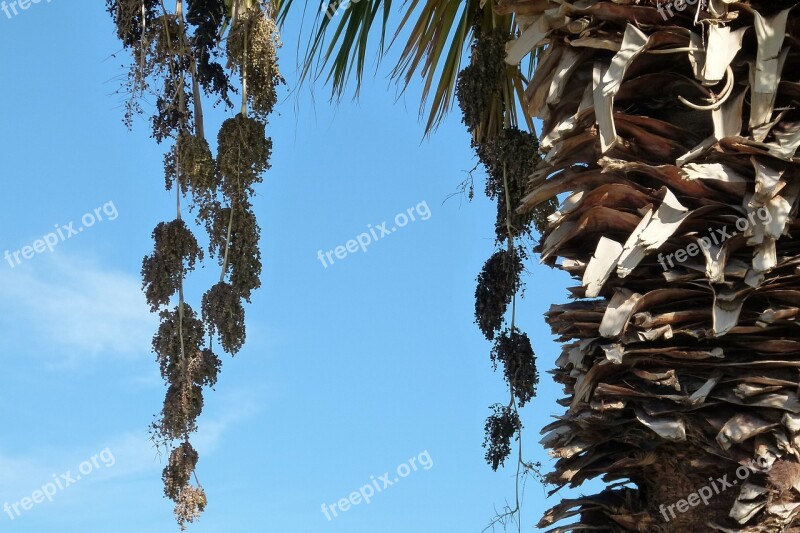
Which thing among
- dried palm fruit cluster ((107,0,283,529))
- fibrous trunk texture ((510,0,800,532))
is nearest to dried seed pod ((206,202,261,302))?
dried palm fruit cluster ((107,0,283,529))

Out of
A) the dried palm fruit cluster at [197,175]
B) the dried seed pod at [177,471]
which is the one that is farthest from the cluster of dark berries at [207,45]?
the dried seed pod at [177,471]

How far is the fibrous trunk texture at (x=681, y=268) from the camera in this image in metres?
3.17

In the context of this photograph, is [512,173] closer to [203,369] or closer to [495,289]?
[495,289]

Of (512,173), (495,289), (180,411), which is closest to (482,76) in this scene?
(512,173)

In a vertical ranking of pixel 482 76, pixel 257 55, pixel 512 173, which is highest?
pixel 257 55

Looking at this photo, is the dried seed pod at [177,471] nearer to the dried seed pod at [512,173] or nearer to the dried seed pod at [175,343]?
the dried seed pod at [175,343]

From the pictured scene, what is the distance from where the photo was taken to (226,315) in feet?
18.4

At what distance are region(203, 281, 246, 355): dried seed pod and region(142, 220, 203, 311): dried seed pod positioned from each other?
28cm

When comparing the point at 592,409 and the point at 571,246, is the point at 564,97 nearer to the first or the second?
the point at 571,246

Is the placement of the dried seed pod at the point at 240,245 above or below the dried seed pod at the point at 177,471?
above

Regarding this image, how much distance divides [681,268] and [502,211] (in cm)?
309

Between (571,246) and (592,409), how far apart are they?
1.90 feet

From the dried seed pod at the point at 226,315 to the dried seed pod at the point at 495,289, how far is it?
1.50 m

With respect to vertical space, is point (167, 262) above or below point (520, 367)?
above
